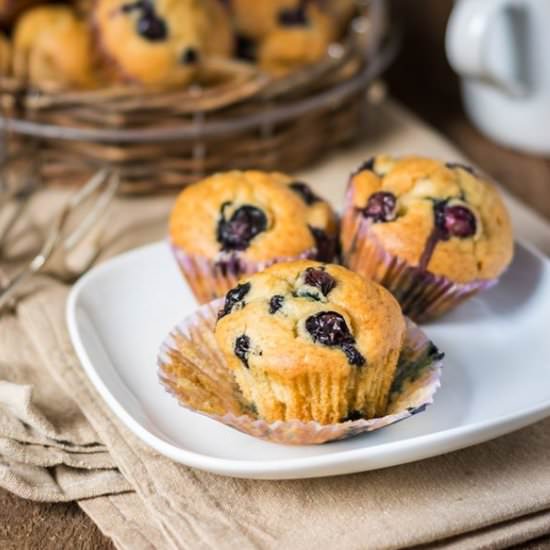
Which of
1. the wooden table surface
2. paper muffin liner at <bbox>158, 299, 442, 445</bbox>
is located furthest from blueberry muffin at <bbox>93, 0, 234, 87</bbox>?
the wooden table surface

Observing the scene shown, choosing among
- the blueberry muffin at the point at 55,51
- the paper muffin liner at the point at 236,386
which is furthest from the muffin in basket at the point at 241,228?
the blueberry muffin at the point at 55,51

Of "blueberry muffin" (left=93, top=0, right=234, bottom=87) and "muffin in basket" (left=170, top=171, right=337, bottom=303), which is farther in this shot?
"blueberry muffin" (left=93, top=0, right=234, bottom=87)

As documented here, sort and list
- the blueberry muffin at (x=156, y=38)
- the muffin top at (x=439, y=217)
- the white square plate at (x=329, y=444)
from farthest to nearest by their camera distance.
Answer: the blueberry muffin at (x=156, y=38) < the muffin top at (x=439, y=217) < the white square plate at (x=329, y=444)

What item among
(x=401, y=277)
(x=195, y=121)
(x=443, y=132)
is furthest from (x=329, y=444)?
(x=443, y=132)

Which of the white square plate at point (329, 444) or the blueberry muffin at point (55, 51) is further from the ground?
the blueberry muffin at point (55, 51)

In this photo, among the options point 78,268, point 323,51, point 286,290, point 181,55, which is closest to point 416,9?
point 323,51

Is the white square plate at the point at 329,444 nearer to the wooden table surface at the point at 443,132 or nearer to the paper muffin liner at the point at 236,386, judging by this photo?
the paper muffin liner at the point at 236,386

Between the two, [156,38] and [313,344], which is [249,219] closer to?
[313,344]

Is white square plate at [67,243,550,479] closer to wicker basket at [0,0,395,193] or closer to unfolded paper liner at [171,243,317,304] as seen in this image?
unfolded paper liner at [171,243,317,304]
